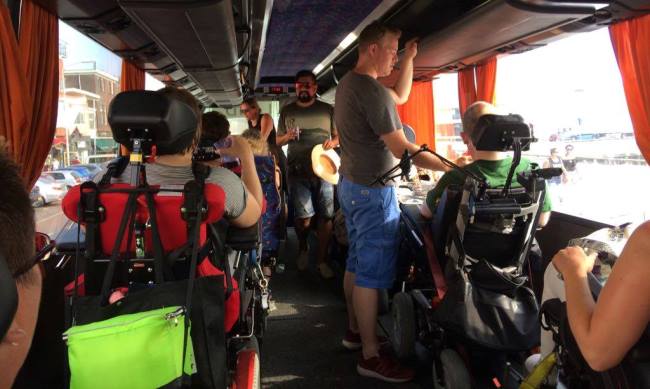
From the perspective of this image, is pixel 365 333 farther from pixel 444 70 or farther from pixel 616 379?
pixel 444 70

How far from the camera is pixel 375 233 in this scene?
2807 mm

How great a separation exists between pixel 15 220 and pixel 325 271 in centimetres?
420

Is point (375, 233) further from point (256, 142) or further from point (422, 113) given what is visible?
point (422, 113)

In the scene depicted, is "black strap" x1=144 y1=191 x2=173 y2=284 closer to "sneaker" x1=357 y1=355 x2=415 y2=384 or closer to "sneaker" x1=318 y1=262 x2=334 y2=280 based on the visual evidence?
"sneaker" x1=357 y1=355 x2=415 y2=384

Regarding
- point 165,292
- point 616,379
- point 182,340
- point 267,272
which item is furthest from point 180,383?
point 267,272

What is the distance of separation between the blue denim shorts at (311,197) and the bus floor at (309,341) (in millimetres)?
578

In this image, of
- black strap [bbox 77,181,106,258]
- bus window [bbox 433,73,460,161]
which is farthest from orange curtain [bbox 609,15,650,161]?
black strap [bbox 77,181,106,258]

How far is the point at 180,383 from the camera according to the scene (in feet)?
4.96

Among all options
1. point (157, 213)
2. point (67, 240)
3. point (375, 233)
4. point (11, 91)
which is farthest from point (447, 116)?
point (157, 213)

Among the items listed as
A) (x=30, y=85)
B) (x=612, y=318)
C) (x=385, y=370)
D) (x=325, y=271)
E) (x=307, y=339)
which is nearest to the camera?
(x=612, y=318)

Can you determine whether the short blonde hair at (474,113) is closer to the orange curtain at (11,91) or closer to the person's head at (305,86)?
the person's head at (305,86)

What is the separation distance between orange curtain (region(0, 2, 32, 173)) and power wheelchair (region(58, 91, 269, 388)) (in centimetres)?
155

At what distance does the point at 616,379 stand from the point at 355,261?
6.39ft

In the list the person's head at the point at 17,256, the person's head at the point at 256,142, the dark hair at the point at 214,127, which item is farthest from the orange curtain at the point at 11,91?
the person's head at the point at 17,256
